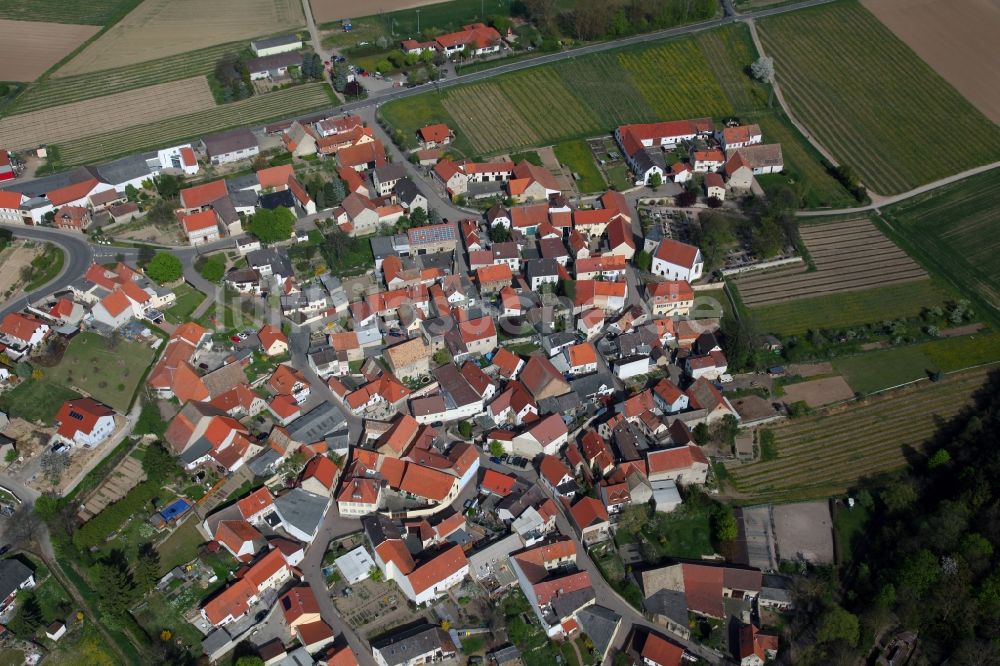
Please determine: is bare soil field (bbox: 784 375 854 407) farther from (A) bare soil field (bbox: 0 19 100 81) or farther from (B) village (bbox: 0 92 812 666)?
(A) bare soil field (bbox: 0 19 100 81)

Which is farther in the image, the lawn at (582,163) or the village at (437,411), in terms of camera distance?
the lawn at (582,163)

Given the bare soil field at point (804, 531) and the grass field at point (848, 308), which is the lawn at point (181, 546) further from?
the grass field at point (848, 308)

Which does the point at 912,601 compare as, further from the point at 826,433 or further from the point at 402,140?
the point at 402,140

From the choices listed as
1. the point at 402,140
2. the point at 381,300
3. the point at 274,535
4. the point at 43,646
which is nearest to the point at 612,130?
the point at 402,140

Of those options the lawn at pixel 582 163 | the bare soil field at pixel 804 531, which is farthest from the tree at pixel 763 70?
the bare soil field at pixel 804 531

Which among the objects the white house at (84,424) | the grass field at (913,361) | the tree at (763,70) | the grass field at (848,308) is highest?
the tree at (763,70)

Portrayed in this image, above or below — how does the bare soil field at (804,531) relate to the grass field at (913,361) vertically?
below
